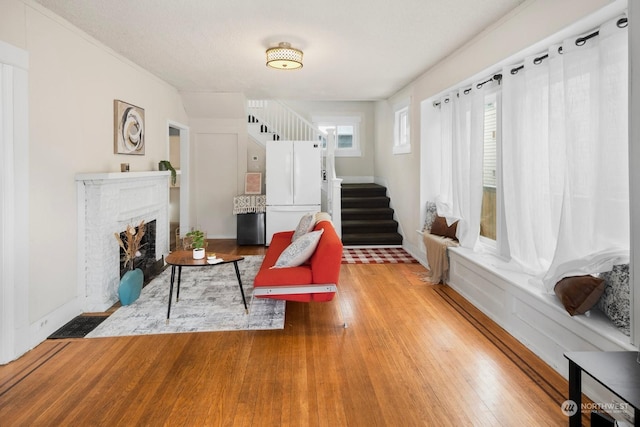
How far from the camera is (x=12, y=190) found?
2.82 m

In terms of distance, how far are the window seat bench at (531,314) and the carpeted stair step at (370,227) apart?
2.87 meters

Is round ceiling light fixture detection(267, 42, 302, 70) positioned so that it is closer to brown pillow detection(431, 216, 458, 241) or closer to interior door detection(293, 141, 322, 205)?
brown pillow detection(431, 216, 458, 241)

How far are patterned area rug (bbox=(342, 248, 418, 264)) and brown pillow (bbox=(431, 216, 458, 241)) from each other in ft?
2.93

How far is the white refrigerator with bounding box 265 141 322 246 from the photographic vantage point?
693 cm

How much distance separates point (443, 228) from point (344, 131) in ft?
15.9

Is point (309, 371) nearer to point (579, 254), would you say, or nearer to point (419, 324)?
point (419, 324)

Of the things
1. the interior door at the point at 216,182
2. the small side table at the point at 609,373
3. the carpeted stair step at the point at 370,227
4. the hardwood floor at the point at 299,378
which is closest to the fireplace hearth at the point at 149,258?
the hardwood floor at the point at 299,378

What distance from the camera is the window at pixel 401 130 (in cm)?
665

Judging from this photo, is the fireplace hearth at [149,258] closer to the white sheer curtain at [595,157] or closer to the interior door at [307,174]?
the interior door at [307,174]

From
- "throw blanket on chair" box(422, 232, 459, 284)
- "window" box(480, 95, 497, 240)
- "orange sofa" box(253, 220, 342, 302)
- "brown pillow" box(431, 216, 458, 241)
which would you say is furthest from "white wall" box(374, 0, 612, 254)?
"orange sofa" box(253, 220, 342, 302)

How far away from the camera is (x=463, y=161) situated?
457cm

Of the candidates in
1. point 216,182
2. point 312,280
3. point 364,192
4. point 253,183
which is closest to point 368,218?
point 364,192

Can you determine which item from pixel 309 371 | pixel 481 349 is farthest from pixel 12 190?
pixel 481 349

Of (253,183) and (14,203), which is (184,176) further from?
(14,203)
